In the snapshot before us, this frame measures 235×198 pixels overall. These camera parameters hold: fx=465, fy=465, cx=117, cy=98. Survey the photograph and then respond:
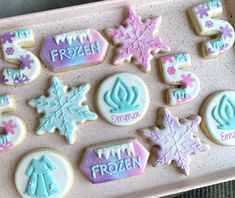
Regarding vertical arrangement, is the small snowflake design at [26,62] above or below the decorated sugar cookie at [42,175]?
above

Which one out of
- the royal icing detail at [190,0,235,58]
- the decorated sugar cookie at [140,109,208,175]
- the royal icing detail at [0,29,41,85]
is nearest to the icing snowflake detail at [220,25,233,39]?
the royal icing detail at [190,0,235,58]

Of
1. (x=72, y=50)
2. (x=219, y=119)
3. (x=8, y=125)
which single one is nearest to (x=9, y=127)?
(x=8, y=125)

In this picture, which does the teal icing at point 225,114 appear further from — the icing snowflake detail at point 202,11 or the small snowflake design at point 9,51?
the small snowflake design at point 9,51

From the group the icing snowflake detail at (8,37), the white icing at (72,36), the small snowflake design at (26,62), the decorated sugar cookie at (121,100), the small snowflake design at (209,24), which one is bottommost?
the decorated sugar cookie at (121,100)

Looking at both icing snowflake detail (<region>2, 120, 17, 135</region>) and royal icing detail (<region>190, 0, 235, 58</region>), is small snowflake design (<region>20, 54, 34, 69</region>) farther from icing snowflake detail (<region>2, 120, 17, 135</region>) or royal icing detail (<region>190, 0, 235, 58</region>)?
royal icing detail (<region>190, 0, 235, 58</region>)

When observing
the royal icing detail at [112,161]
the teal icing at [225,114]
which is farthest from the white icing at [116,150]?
the teal icing at [225,114]

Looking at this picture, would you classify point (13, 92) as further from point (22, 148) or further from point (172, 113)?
point (172, 113)

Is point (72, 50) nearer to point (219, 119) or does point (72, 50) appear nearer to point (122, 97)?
point (122, 97)
